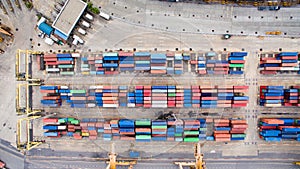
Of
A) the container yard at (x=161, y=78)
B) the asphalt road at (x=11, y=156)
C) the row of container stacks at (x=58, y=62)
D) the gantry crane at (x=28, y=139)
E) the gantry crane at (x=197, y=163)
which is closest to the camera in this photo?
the gantry crane at (x=197, y=163)

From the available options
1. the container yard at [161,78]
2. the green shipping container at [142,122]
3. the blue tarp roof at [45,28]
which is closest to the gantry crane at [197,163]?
the container yard at [161,78]

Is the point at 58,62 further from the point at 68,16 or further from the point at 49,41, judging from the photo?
the point at 68,16

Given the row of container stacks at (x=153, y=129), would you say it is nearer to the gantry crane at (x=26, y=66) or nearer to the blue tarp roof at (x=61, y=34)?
the gantry crane at (x=26, y=66)

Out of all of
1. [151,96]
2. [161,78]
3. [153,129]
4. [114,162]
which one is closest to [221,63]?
[161,78]

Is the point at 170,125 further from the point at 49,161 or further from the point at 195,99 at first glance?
the point at 49,161

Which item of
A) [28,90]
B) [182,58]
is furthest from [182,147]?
[28,90]

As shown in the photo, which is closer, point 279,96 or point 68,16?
point 68,16

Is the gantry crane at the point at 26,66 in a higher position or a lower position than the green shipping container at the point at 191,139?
higher

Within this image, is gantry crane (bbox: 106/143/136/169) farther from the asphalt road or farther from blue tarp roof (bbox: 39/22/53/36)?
blue tarp roof (bbox: 39/22/53/36)
